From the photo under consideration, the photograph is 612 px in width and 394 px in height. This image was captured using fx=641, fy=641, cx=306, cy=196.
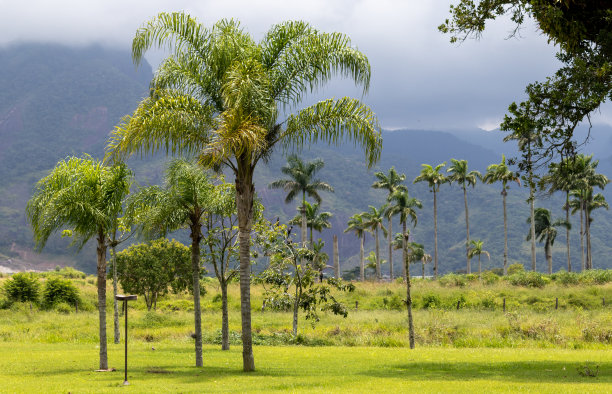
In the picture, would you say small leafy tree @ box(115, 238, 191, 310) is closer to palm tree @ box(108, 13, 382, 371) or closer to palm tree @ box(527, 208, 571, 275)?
palm tree @ box(108, 13, 382, 371)

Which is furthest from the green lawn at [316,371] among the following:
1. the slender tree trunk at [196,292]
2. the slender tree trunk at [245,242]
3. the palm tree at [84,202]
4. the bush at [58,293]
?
the bush at [58,293]

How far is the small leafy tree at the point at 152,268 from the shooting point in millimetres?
53500

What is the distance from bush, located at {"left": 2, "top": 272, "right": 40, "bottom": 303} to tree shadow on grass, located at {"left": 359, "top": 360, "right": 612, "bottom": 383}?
42.2 m

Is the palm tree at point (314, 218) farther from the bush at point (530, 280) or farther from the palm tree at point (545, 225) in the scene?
the palm tree at point (545, 225)

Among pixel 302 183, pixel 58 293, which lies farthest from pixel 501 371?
pixel 302 183

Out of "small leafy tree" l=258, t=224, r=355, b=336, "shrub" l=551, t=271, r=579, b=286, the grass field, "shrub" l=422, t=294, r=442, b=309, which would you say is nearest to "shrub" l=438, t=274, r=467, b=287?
"shrub" l=551, t=271, r=579, b=286

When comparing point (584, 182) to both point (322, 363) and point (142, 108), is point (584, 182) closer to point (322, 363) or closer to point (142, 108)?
point (322, 363)

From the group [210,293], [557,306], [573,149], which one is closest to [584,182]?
[557,306]

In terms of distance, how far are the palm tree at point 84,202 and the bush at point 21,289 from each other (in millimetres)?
36611

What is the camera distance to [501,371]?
18828 mm

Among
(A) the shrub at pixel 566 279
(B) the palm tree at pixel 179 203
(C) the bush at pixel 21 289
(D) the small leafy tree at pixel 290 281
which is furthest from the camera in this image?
(A) the shrub at pixel 566 279

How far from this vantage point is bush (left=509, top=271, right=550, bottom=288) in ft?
201

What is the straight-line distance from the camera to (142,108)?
728 inches

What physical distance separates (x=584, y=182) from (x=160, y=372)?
70199 millimetres
